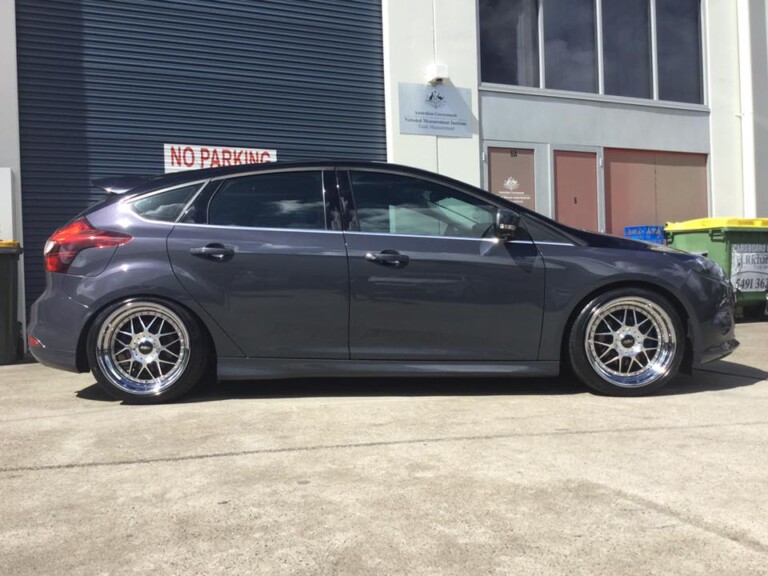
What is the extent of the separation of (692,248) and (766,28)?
5.32 metres

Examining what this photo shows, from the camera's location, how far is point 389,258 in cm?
443

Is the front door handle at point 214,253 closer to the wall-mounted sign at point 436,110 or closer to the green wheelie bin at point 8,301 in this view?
the green wheelie bin at point 8,301

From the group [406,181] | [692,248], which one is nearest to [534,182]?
[692,248]

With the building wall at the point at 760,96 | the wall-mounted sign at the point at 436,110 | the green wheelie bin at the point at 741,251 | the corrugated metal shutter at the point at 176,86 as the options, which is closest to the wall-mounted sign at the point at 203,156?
the corrugated metal shutter at the point at 176,86

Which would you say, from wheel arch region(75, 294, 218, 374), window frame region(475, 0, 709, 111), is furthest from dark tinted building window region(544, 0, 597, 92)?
wheel arch region(75, 294, 218, 374)

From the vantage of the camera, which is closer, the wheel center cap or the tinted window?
the wheel center cap

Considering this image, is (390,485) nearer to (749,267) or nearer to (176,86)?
(176,86)

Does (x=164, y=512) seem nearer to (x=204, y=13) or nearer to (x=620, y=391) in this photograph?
(x=620, y=391)

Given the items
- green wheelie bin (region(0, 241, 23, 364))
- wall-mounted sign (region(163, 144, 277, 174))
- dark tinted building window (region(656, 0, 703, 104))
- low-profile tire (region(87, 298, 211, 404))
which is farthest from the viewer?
dark tinted building window (region(656, 0, 703, 104))

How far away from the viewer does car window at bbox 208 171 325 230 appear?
4.52m

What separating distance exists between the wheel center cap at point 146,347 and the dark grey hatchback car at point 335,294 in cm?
1

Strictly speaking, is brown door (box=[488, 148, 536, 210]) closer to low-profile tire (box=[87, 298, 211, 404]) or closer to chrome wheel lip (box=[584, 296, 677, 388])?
chrome wheel lip (box=[584, 296, 677, 388])

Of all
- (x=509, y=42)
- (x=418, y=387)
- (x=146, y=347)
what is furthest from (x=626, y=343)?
(x=509, y=42)

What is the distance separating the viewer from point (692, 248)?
988 cm
